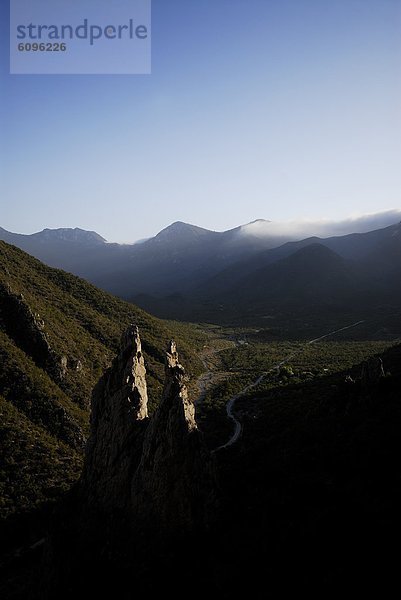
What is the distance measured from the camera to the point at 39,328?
44.6m

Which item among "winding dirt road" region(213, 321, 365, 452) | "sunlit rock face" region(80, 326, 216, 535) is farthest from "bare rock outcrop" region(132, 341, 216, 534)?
"winding dirt road" region(213, 321, 365, 452)

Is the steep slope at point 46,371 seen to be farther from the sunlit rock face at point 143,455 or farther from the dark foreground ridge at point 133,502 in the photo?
the sunlit rock face at point 143,455

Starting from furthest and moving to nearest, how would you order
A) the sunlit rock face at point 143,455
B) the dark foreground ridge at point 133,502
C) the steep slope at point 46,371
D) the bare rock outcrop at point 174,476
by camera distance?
1. the steep slope at point 46,371
2. the sunlit rock face at point 143,455
3. the bare rock outcrop at point 174,476
4. the dark foreground ridge at point 133,502

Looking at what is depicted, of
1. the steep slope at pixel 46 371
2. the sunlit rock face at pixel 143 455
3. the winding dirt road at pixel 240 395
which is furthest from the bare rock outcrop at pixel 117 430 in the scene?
the winding dirt road at pixel 240 395

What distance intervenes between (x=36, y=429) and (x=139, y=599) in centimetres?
2398

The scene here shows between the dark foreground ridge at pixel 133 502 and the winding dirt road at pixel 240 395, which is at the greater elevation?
the dark foreground ridge at pixel 133 502

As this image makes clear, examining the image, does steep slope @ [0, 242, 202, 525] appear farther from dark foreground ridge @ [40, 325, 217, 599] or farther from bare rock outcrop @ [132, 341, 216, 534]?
bare rock outcrop @ [132, 341, 216, 534]

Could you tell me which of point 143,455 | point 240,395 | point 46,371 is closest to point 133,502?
point 143,455

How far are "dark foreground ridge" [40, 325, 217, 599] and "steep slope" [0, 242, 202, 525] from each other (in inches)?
352

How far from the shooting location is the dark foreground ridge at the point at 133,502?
55.4ft

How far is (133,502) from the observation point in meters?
19.4

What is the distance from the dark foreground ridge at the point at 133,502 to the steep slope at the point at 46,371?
8.93 metres

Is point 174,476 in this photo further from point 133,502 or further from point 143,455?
point 133,502

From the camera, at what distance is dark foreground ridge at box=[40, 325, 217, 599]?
55.4 feet
